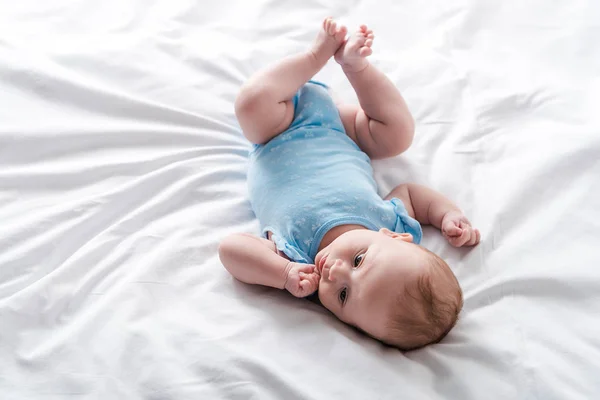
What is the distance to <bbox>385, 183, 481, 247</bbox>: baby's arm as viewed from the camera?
100cm

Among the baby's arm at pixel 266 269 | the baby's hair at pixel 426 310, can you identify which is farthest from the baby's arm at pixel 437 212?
the baby's arm at pixel 266 269

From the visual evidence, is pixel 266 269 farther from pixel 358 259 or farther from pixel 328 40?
pixel 328 40

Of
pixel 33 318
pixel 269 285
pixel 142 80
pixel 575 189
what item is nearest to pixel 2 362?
pixel 33 318

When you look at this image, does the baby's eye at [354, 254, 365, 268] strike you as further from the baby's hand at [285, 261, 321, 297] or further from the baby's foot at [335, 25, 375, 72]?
the baby's foot at [335, 25, 375, 72]

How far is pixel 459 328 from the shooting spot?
880 mm

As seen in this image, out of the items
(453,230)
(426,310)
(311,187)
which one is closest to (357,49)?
(311,187)

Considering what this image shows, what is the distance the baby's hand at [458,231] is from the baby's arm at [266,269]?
25 cm

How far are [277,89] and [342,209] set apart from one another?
0.26 m

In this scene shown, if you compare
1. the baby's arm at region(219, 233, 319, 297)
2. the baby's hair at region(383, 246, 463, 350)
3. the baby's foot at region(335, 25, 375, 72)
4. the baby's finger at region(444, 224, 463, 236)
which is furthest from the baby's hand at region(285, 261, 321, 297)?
the baby's foot at region(335, 25, 375, 72)

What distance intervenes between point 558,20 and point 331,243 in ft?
2.64

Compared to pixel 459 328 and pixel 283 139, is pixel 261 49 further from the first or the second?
pixel 459 328

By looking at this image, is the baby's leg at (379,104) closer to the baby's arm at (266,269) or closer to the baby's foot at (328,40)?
the baby's foot at (328,40)

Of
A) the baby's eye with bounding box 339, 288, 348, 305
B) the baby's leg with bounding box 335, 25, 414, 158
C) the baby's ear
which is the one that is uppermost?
the baby's leg with bounding box 335, 25, 414, 158

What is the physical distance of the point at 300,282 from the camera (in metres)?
0.92
